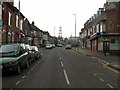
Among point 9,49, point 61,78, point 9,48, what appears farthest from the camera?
point 9,48

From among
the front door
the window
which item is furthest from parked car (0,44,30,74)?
the window

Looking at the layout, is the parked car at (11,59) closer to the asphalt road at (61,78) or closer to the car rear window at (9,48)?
the car rear window at (9,48)

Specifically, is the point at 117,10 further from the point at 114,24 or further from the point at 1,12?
the point at 1,12

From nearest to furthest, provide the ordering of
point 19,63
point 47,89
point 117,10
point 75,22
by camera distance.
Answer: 1. point 47,89
2. point 19,63
3. point 117,10
4. point 75,22

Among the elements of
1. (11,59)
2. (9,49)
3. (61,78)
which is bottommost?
(61,78)

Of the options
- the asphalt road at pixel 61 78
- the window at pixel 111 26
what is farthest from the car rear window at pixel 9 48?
the window at pixel 111 26

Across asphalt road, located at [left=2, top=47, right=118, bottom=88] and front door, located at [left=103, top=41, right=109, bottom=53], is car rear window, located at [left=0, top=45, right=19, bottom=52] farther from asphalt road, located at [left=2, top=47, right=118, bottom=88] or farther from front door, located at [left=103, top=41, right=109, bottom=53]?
front door, located at [left=103, top=41, right=109, bottom=53]

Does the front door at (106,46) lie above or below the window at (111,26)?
below

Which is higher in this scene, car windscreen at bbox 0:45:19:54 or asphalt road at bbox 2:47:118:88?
car windscreen at bbox 0:45:19:54

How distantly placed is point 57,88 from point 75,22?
1428 inches

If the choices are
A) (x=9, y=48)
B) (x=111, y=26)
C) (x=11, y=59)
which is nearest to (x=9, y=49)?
(x=9, y=48)

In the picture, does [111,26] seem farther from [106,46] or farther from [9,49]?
[9,49]

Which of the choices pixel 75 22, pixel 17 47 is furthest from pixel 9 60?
pixel 75 22

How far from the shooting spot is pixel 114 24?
88.9ft
